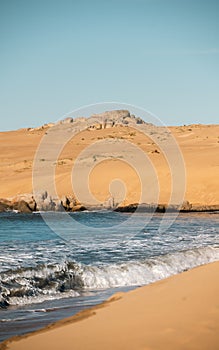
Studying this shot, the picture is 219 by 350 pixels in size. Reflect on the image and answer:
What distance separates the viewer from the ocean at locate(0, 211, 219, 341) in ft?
30.5

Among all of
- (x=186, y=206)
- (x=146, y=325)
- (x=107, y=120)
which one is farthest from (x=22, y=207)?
(x=107, y=120)

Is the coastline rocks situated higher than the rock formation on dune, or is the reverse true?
the rock formation on dune

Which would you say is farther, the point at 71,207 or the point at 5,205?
the point at 71,207

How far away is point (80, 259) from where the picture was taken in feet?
43.0

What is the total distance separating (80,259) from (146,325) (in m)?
6.66

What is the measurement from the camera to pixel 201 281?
349 inches

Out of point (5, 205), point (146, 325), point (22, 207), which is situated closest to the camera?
point (146, 325)

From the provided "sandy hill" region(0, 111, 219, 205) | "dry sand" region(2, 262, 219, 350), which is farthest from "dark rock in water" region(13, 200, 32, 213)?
"dry sand" region(2, 262, 219, 350)

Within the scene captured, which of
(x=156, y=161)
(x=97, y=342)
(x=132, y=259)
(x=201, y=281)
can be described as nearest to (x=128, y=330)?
(x=97, y=342)

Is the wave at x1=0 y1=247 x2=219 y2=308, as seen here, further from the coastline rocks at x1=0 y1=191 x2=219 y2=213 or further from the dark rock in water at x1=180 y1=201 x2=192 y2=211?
the dark rock in water at x1=180 y1=201 x2=192 y2=211

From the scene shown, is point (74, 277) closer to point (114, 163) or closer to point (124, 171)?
point (124, 171)

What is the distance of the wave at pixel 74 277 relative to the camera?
33.0ft

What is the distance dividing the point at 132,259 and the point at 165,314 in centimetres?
617

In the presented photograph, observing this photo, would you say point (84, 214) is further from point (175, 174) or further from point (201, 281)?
point (201, 281)
